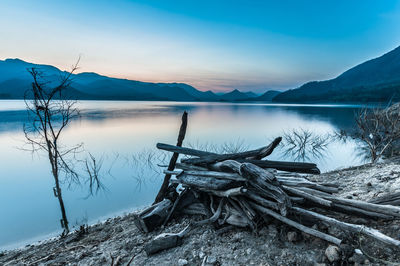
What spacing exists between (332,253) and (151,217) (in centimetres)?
327

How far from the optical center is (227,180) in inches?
153

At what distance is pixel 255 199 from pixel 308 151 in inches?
656

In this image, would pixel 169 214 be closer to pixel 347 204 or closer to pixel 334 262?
pixel 334 262

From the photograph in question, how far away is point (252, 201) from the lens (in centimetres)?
395

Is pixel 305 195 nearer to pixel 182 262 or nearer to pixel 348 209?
pixel 348 209

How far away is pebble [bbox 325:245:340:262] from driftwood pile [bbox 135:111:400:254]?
9cm

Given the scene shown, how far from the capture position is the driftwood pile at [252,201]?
327 cm

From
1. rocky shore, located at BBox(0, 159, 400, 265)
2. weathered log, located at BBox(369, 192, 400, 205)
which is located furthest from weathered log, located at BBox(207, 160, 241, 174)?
weathered log, located at BBox(369, 192, 400, 205)

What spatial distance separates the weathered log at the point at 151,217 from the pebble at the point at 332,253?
3.14m

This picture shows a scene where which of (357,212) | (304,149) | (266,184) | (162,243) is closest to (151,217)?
(162,243)

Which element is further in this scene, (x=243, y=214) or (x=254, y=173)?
(x=243, y=214)

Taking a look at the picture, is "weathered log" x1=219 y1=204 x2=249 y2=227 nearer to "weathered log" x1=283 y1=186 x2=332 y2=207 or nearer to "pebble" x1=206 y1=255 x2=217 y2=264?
"pebble" x1=206 y1=255 x2=217 y2=264

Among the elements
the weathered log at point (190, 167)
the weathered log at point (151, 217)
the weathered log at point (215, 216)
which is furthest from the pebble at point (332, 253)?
the weathered log at point (151, 217)

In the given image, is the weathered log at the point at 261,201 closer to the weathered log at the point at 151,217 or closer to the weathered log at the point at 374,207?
the weathered log at the point at 374,207
